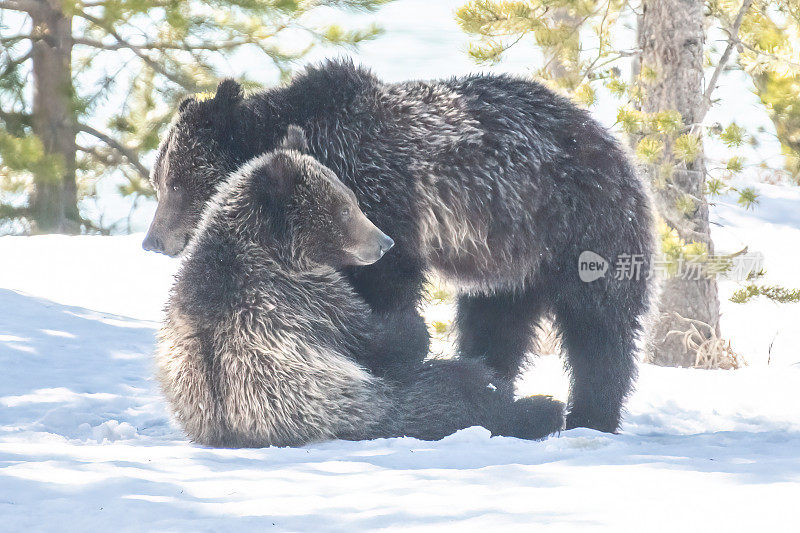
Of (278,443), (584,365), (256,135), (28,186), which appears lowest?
(278,443)

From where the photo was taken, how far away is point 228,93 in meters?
4.32

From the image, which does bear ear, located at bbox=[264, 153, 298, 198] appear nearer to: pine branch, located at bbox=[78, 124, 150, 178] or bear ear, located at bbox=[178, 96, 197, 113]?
bear ear, located at bbox=[178, 96, 197, 113]

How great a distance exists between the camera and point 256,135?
4340mm

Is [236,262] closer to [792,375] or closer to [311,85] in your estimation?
[311,85]

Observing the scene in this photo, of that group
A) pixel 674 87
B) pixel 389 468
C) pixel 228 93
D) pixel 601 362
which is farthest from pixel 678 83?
pixel 389 468

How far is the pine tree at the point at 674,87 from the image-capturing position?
799cm

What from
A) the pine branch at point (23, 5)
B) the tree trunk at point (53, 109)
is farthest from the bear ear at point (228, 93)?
the pine branch at point (23, 5)

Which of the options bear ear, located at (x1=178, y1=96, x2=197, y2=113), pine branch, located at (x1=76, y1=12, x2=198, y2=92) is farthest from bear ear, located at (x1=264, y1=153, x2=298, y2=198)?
pine branch, located at (x1=76, y1=12, x2=198, y2=92)

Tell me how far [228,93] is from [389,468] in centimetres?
214

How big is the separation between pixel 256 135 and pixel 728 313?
11119 millimetres

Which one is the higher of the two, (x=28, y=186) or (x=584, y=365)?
(x=28, y=186)

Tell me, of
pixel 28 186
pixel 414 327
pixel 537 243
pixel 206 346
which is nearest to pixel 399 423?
pixel 414 327

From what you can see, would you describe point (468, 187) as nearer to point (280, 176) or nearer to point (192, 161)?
point (280, 176)

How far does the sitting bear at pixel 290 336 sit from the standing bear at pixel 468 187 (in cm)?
16
